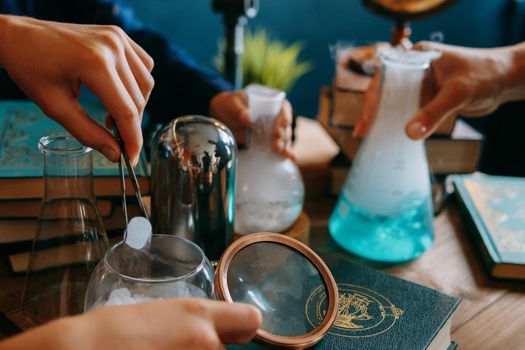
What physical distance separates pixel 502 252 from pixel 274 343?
0.38 m

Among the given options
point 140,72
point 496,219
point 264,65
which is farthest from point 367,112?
point 264,65

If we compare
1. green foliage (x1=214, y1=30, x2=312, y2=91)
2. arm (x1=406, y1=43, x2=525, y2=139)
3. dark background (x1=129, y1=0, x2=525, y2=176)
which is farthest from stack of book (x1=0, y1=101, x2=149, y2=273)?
dark background (x1=129, y1=0, x2=525, y2=176)

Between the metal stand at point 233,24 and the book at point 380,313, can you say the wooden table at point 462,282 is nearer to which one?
the book at point 380,313

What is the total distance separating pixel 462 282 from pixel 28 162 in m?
0.49

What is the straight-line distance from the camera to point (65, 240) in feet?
1.53

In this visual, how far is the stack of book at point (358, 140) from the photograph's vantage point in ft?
2.59

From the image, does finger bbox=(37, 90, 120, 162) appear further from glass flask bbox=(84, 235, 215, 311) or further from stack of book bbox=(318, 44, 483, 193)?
stack of book bbox=(318, 44, 483, 193)

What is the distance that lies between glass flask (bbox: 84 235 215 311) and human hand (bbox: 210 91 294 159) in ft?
0.86

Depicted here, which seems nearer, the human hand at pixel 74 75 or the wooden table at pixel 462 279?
the human hand at pixel 74 75

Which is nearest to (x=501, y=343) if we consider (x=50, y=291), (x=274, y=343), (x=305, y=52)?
(x=274, y=343)

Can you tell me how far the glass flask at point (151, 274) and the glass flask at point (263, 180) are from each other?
226 millimetres

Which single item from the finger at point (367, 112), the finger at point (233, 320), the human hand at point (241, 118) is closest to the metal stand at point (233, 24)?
the human hand at point (241, 118)

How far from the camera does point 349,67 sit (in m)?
0.88

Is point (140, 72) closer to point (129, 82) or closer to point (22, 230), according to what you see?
point (129, 82)
